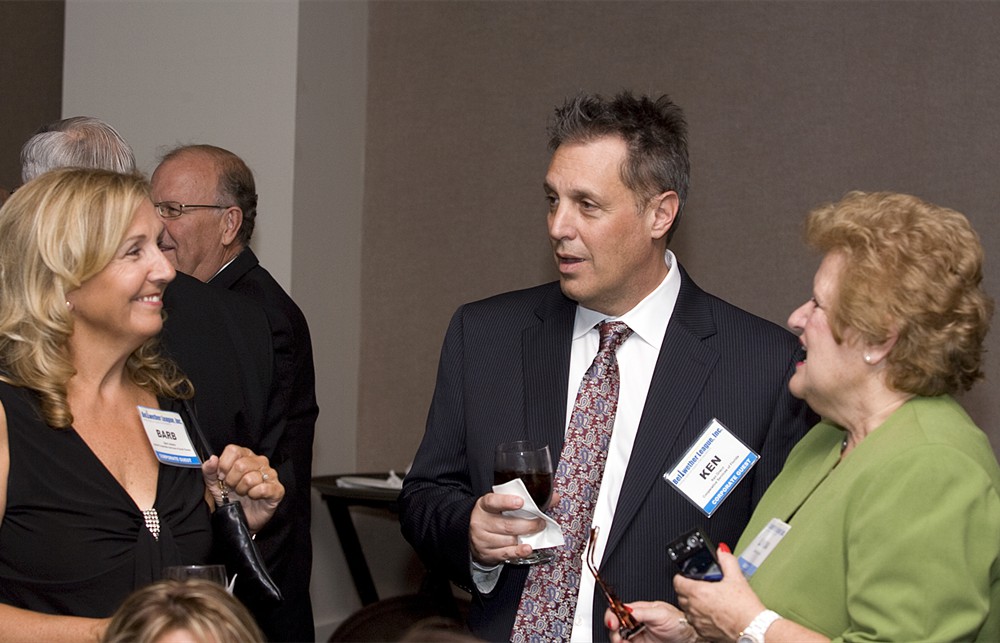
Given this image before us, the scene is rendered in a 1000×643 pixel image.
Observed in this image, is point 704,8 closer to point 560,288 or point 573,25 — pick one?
point 573,25

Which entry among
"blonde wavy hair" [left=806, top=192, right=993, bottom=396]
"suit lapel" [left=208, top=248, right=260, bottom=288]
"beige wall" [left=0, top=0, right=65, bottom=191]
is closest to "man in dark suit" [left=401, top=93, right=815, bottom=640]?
"blonde wavy hair" [left=806, top=192, right=993, bottom=396]

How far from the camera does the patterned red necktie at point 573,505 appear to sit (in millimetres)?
2402

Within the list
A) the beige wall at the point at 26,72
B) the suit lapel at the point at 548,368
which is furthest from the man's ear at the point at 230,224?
the beige wall at the point at 26,72

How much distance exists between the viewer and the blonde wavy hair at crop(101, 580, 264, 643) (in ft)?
5.58

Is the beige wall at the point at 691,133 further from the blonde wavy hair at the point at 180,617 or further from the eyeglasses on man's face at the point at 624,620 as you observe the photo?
the blonde wavy hair at the point at 180,617

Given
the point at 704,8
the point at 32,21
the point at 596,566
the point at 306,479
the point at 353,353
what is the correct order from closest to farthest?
the point at 596,566 → the point at 306,479 → the point at 704,8 → the point at 353,353 → the point at 32,21

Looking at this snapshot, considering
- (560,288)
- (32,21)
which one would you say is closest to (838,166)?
(560,288)

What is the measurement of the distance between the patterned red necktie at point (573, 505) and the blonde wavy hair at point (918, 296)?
0.63 m

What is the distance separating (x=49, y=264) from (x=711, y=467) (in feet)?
4.65

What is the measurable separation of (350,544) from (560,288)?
9.63 feet

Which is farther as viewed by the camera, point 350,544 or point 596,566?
point 350,544

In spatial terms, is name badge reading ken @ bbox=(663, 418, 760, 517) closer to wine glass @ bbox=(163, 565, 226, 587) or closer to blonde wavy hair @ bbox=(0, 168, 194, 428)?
wine glass @ bbox=(163, 565, 226, 587)

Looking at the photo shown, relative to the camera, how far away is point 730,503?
2465 mm

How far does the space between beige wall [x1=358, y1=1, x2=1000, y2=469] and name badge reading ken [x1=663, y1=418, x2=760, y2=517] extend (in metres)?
2.48
